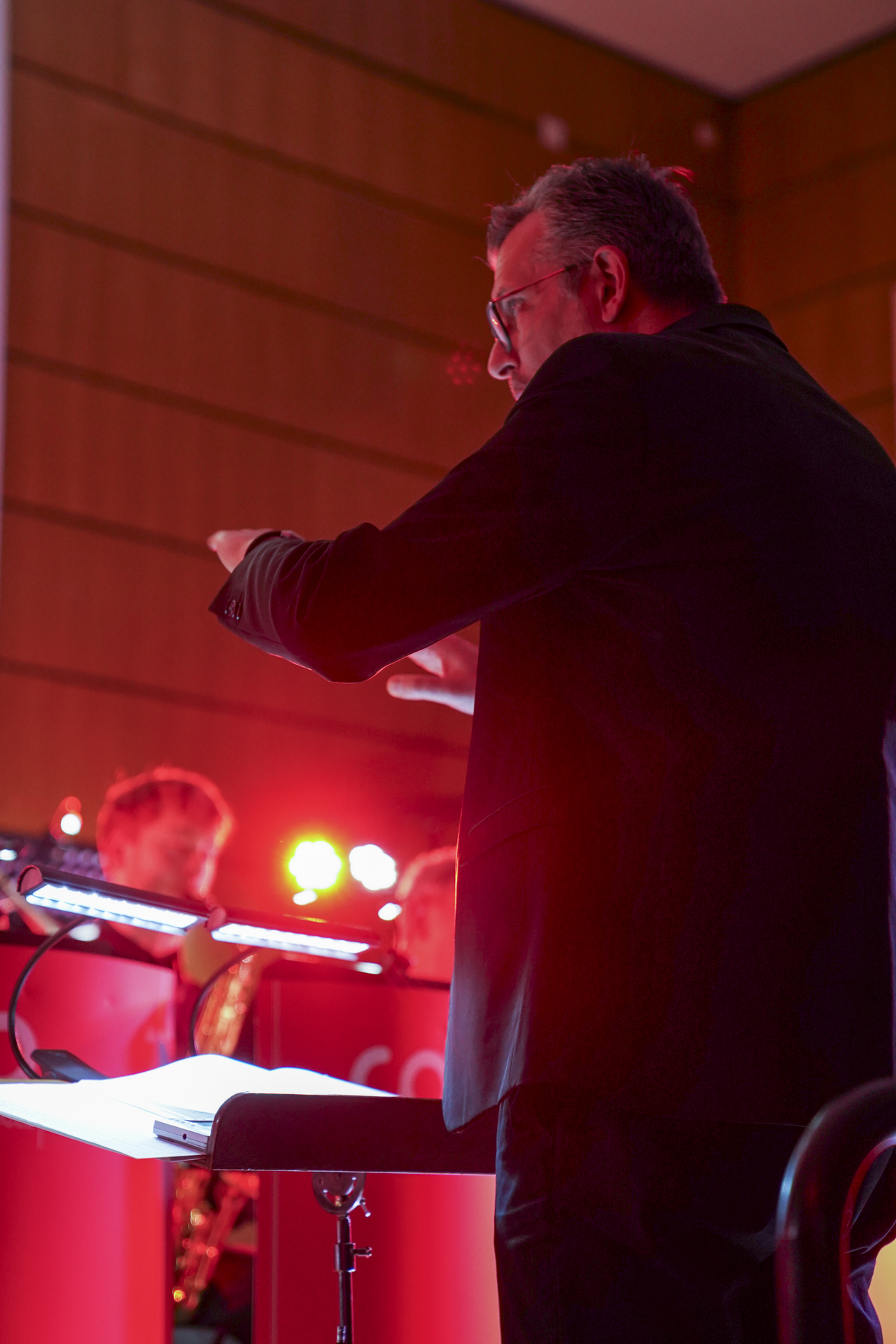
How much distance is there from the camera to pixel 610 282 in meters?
1.18

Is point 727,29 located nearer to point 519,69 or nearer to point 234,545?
point 519,69

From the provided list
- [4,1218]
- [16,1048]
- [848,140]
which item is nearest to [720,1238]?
[16,1048]

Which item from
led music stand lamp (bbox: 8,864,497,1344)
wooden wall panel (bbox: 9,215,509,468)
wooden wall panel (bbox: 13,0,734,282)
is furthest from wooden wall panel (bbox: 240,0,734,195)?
led music stand lamp (bbox: 8,864,497,1344)

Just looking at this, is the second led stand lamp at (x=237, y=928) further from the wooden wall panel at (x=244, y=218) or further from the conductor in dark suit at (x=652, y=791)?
the wooden wall panel at (x=244, y=218)

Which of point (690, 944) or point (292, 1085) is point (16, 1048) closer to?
point (292, 1085)

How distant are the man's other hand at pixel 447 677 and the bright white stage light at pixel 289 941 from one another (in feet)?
1.13

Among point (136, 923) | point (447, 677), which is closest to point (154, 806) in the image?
point (136, 923)

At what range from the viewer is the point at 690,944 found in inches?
34.7

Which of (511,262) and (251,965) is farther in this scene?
(251,965)

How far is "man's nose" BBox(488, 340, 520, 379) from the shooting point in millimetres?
1250

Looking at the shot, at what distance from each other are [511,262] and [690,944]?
0.66 metres

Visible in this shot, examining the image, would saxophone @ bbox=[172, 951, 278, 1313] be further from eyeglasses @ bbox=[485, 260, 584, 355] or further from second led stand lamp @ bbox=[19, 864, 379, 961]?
eyeglasses @ bbox=[485, 260, 584, 355]

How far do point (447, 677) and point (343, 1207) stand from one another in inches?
19.6

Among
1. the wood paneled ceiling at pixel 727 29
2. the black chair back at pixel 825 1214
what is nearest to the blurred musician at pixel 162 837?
the black chair back at pixel 825 1214
